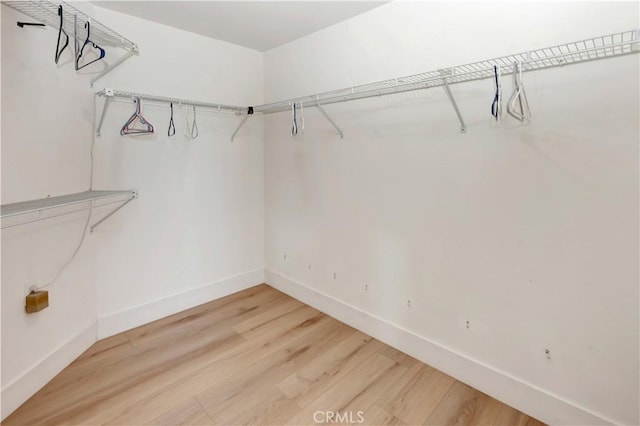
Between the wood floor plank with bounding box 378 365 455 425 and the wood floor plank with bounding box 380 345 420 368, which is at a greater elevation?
the wood floor plank with bounding box 380 345 420 368

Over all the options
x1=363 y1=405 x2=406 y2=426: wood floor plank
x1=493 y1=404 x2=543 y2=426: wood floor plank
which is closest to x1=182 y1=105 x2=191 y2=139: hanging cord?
x1=363 y1=405 x2=406 y2=426: wood floor plank

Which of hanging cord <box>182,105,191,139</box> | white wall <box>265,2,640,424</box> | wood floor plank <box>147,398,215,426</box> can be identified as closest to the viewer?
white wall <box>265,2,640,424</box>

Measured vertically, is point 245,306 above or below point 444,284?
below

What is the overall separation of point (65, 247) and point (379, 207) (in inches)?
80.1

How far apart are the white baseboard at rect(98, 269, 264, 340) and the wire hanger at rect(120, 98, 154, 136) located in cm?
133

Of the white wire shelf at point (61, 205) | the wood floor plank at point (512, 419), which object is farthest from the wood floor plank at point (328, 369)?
the white wire shelf at point (61, 205)

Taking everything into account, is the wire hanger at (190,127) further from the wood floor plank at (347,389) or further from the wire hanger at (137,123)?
the wood floor plank at (347,389)

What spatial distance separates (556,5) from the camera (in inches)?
57.4

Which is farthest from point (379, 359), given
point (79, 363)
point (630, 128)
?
point (79, 363)

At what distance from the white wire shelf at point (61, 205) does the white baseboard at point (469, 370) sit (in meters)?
1.70

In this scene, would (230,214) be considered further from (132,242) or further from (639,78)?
(639,78)

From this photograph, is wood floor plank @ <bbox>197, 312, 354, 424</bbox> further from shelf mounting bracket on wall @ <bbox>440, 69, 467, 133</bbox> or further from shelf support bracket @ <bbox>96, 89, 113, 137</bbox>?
shelf support bracket @ <bbox>96, 89, 113, 137</bbox>

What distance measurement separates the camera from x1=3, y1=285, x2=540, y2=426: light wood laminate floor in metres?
1.64

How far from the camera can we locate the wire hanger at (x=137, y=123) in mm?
2232
